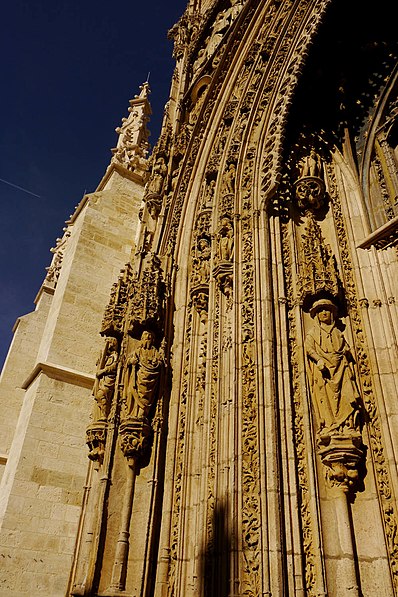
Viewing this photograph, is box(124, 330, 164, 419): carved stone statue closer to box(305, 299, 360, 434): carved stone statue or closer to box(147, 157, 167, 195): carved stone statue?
box(305, 299, 360, 434): carved stone statue

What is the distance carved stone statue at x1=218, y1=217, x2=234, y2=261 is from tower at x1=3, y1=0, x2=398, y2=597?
0.9 inches

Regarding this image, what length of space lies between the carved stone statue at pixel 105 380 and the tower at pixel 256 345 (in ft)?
0.07

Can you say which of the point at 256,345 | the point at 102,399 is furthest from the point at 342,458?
the point at 102,399

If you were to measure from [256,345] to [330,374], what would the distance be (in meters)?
0.80

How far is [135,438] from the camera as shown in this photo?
17.9ft

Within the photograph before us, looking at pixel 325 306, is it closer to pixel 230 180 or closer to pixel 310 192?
pixel 310 192

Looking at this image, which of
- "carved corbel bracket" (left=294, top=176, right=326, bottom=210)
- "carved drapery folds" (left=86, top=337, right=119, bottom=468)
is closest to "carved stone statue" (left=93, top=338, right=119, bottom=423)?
"carved drapery folds" (left=86, top=337, right=119, bottom=468)

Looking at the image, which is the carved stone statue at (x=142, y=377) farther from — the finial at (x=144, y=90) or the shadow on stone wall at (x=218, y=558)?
the finial at (x=144, y=90)

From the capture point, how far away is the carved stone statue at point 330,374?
4859 mm

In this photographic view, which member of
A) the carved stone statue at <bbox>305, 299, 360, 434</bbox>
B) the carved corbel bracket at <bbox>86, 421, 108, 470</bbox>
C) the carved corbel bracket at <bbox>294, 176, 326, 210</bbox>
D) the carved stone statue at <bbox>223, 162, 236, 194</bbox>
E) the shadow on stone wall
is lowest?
the shadow on stone wall

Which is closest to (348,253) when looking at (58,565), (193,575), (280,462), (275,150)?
(275,150)

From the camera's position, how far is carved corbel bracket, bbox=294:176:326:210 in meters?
6.66

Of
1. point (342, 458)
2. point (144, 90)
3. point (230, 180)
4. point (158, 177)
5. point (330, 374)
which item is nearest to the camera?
point (342, 458)

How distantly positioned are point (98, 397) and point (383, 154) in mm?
5400
